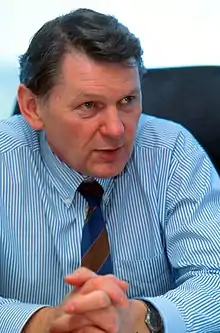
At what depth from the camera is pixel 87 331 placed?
114cm

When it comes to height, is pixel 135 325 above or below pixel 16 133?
below

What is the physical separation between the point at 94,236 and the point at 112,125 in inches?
10.5

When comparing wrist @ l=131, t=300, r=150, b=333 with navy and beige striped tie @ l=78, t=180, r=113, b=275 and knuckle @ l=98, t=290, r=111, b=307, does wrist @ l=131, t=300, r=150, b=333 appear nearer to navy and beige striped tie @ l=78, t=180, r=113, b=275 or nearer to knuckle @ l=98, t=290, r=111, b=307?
knuckle @ l=98, t=290, r=111, b=307

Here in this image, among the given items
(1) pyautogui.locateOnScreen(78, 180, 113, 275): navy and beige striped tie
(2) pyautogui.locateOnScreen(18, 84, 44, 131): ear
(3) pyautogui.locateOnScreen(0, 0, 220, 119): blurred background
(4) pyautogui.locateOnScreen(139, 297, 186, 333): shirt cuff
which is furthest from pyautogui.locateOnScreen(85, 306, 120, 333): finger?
(3) pyautogui.locateOnScreen(0, 0, 220, 119): blurred background

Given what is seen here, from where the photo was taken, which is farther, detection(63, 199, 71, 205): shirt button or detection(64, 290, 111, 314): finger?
detection(63, 199, 71, 205): shirt button

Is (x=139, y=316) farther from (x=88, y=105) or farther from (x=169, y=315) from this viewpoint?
(x=88, y=105)

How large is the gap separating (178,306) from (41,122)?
49 centimetres

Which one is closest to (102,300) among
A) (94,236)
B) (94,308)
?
(94,308)

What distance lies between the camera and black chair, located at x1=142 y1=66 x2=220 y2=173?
1612mm

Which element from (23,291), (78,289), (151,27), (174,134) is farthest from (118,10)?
(78,289)

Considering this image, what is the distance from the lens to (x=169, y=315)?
3.90ft

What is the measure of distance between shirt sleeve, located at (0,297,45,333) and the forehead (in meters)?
0.43

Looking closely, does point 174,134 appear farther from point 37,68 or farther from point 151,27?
point 151,27

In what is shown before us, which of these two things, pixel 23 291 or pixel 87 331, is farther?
pixel 23 291
